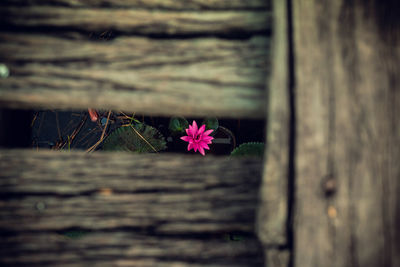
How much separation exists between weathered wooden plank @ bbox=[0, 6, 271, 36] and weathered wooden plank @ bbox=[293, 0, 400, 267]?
0.13 m

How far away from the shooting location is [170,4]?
0.67 m

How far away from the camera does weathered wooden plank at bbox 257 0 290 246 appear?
56cm

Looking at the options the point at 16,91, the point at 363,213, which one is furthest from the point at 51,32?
the point at 363,213

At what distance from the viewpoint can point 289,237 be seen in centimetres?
57

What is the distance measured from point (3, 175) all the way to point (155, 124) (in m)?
1.15

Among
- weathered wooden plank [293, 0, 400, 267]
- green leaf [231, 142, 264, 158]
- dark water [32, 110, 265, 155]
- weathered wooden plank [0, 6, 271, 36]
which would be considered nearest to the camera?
weathered wooden plank [293, 0, 400, 267]

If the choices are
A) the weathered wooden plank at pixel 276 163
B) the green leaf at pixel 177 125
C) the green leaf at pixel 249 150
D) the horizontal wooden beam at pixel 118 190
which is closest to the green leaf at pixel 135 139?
the green leaf at pixel 177 125

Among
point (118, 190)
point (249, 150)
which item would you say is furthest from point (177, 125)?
point (118, 190)

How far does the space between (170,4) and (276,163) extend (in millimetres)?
450

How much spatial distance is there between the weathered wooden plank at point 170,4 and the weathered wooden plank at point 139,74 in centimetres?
8

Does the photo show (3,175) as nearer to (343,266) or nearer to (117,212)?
(117,212)

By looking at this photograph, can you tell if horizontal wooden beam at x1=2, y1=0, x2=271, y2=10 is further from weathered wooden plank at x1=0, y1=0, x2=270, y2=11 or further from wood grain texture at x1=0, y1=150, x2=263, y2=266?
wood grain texture at x1=0, y1=150, x2=263, y2=266

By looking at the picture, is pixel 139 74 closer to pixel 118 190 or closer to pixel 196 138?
pixel 118 190

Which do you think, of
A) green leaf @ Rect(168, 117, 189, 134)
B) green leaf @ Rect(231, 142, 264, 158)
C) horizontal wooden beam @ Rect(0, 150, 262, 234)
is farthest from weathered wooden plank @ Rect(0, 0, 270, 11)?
green leaf @ Rect(168, 117, 189, 134)
